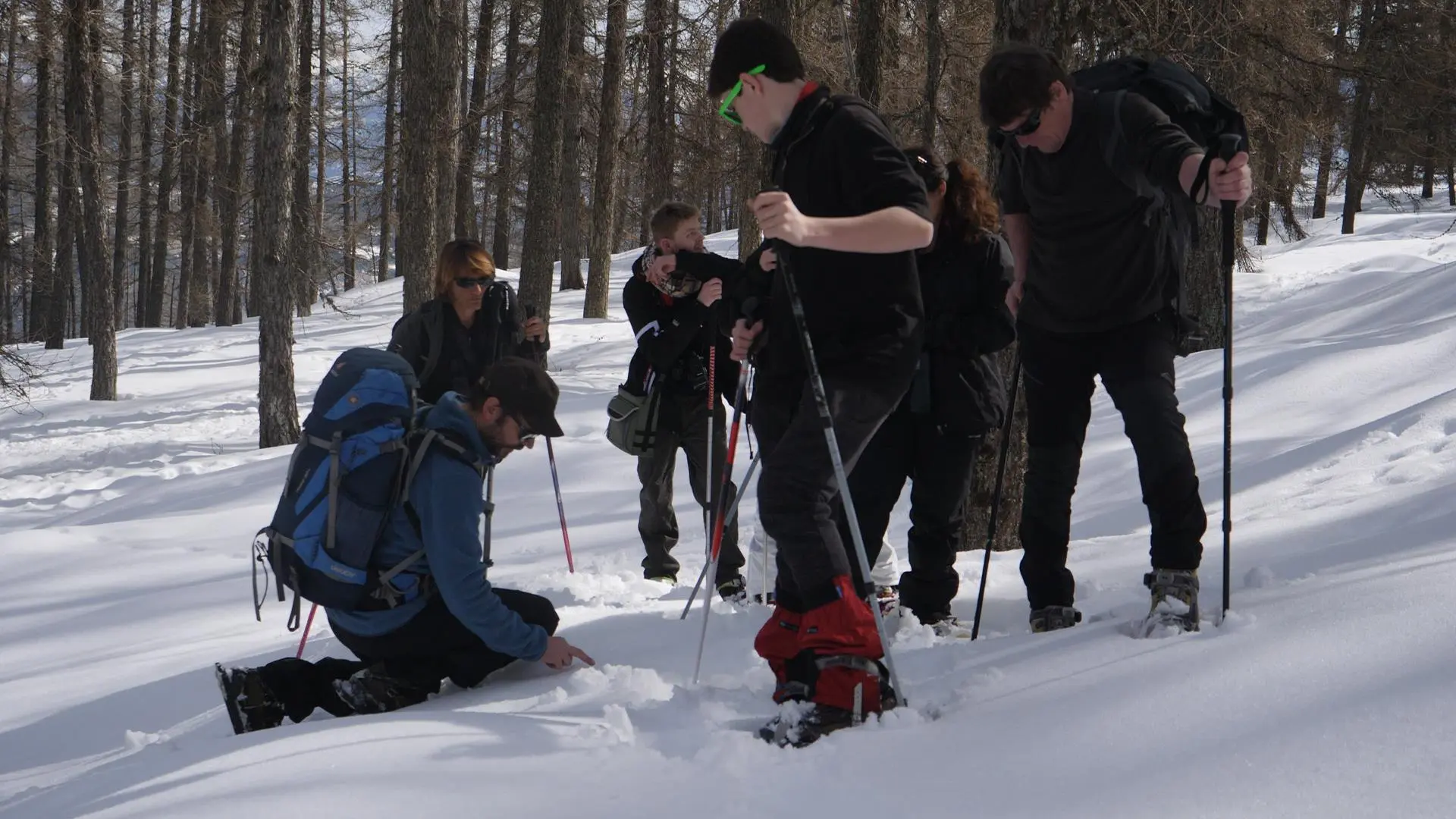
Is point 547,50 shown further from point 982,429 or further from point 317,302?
point 317,302

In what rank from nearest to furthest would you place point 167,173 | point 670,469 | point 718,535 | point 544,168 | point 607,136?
point 718,535
point 670,469
point 544,168
point 607,136
point 167,173

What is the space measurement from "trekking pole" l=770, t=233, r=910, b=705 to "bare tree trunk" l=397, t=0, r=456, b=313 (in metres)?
9.96

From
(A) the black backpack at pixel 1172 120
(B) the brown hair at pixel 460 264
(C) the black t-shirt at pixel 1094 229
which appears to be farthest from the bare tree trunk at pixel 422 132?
(A) the black backpack at pixel 1172 120

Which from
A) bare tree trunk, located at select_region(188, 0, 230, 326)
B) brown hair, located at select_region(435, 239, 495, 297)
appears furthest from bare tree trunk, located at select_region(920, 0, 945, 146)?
bare tree trunk, located at select_region(188, 0, 230, 326)

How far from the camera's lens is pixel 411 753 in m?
2.75

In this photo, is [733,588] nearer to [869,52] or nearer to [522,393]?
[522,393]

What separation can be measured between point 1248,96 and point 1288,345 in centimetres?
310

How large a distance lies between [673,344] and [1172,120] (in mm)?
2865

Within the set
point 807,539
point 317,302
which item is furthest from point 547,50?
point 317,302

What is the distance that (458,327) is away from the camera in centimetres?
583

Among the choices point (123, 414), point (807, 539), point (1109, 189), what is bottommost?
point (123, 414)

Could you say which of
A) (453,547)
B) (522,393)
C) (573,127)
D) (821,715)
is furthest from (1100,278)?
(573,127)

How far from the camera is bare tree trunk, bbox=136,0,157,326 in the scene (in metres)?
17.5

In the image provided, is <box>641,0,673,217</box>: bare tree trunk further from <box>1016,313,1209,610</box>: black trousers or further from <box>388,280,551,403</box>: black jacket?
<box>1016,313,1209,610</box>: black trousers
